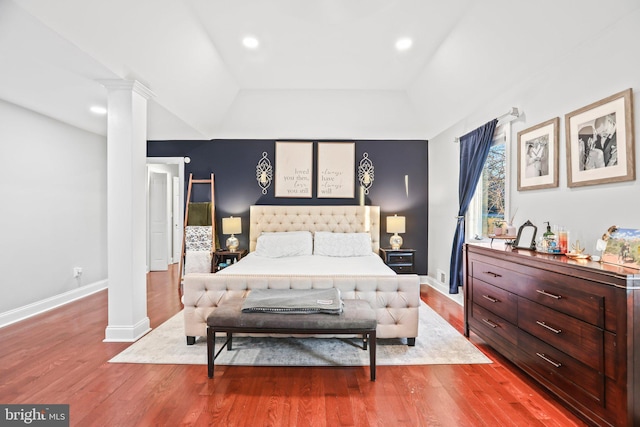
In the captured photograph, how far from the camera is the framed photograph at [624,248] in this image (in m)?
1.73

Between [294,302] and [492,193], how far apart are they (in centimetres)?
283

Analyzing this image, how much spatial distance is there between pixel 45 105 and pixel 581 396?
18.4 feet

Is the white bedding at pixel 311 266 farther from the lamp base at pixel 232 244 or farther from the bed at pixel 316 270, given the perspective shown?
the lamp base at pixel 232 244

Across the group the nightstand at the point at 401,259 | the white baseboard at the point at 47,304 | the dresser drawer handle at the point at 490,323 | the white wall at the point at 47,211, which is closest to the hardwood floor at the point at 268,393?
the dresser drawer handle at the point at 490,323

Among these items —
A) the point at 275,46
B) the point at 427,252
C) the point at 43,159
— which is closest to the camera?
the point at 275,46

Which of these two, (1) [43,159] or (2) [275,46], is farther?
(1) [43,159]

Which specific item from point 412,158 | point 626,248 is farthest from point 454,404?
point 412,158

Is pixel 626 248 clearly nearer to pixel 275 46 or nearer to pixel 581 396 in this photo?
pixel 581 396

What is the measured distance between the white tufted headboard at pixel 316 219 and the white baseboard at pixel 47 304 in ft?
8.02

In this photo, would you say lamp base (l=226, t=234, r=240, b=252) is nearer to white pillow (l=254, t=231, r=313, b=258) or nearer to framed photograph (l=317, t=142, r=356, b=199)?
white pillow (l=254, t=231, r=313, b=258)

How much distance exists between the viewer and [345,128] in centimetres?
497

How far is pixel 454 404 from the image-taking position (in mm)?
2008

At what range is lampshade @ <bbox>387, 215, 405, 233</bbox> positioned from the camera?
4.88m

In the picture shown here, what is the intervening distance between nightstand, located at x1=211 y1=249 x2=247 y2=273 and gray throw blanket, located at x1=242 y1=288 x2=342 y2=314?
2.28m
